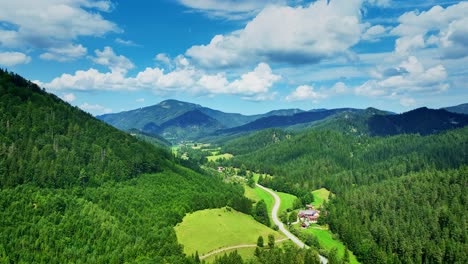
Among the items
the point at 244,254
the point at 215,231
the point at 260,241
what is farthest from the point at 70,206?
the point at 260,241

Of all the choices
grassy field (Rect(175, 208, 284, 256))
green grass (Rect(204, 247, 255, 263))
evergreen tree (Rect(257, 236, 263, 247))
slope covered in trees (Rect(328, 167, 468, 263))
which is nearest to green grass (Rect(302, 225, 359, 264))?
slope covered in trees (Rect(328, 167, 468, 263))

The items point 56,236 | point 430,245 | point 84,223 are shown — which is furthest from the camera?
point 430,245

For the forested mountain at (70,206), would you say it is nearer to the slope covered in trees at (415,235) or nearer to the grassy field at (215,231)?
the grassy field at (215,231)

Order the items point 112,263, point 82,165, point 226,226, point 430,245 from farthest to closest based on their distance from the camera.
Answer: point 82,165 → point 226,226 → point 430,245 → point 112,263

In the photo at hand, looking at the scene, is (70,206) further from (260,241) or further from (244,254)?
(260,241)

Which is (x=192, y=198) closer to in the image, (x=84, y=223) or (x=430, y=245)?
(x=84, y=223)

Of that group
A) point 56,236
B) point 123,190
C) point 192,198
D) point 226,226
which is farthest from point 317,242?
point 56,236

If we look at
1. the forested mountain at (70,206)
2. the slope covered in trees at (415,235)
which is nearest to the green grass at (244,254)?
the forested mountain at (70,206)

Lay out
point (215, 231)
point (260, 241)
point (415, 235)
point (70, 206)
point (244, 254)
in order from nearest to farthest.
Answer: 1. point (244, 254)
2. point (70, 206)
3. point (260, 241)
4. point (215, 231)
5. point (415, 235)

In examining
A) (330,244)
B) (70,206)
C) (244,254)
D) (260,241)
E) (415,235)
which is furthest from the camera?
(330,244)
